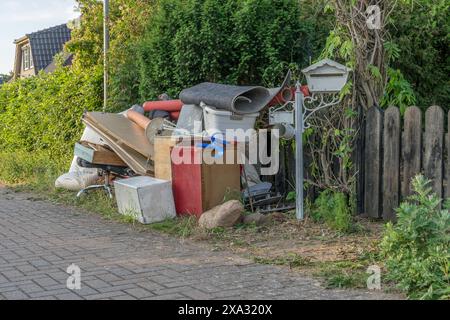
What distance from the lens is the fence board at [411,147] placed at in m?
7.05

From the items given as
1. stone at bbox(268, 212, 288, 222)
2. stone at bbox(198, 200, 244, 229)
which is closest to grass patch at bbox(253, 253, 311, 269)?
stone at bbox(198, 200, 244, 229)

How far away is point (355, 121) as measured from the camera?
7.76 metres

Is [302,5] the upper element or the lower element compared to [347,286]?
upper

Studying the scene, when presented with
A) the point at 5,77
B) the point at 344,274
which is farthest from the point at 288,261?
the point at 5,77

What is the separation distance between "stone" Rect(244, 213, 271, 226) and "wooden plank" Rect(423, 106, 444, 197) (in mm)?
2015

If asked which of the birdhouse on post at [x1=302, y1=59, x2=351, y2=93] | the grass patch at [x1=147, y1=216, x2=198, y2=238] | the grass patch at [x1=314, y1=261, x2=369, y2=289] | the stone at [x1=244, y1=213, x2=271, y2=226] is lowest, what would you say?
the grass patch at [x1=147, y1=216, x2=198, y2=238]

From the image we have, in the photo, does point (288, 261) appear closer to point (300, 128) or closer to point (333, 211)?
point (333, 211)

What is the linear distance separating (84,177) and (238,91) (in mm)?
3816

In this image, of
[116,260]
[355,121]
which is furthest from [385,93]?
[116,260]

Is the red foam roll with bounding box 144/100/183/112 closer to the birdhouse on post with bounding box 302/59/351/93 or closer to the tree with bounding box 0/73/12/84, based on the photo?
the birdhouse on post with bounding box 302/59/351/93

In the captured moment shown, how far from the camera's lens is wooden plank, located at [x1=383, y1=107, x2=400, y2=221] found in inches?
287

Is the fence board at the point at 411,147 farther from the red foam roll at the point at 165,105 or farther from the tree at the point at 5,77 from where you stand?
the tree at the point at 5,77

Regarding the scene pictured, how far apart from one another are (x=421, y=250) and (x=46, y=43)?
120 ft

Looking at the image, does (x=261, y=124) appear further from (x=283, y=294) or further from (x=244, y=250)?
(x=283, y=294)
